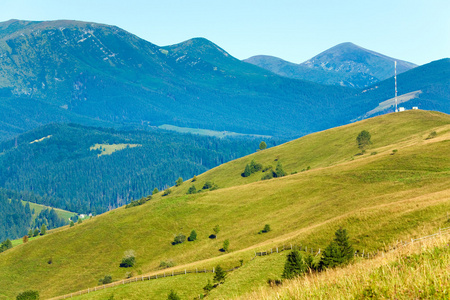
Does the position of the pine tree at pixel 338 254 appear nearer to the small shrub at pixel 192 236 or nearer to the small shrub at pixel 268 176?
the small shrub at pixel 192 236

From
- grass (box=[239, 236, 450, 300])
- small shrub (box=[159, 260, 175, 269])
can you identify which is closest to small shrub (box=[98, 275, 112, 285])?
small shrub (box=[159, 260, 175, 269])

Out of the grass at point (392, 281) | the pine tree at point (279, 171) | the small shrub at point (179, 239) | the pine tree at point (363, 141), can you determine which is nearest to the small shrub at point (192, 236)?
the small shrub at point (179, 239)

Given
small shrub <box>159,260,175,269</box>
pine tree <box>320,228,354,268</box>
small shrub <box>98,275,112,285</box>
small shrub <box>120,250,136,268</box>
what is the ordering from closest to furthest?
pine tree <box>320,228,354,268</box> < small shrub <box>159,260,175,269</box> < small shrub <box>98,275,112,285</box> < small shrub <box>120,250,136,268</box>

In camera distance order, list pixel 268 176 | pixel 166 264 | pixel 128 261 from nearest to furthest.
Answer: pixel 166 264, pixel 128 261, pixel 268 176

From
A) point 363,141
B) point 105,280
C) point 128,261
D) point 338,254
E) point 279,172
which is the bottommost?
point 105,280

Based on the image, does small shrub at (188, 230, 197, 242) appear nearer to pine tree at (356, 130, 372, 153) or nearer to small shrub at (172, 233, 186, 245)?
small shrub at (172, 233, 186, 245)

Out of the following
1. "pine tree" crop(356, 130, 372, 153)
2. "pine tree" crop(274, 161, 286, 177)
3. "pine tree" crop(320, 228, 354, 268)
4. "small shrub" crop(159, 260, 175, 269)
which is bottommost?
"small shrub" crop(159, 260, 175, 269)

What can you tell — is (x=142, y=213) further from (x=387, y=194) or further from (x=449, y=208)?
(x=449, y=208)

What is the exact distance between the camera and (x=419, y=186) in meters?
99.4

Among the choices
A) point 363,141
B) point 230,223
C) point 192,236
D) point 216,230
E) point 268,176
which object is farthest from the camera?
point 268,176

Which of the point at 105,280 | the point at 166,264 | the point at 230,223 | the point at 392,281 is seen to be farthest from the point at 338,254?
the point at 230,223

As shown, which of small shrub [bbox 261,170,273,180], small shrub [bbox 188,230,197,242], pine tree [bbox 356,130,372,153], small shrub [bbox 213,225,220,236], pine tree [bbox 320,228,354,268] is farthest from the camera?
small shrub [bbox 261,170,273,180]

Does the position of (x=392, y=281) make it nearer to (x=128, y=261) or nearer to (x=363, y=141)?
(x=128, y=261)

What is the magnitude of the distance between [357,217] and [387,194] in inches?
1357
